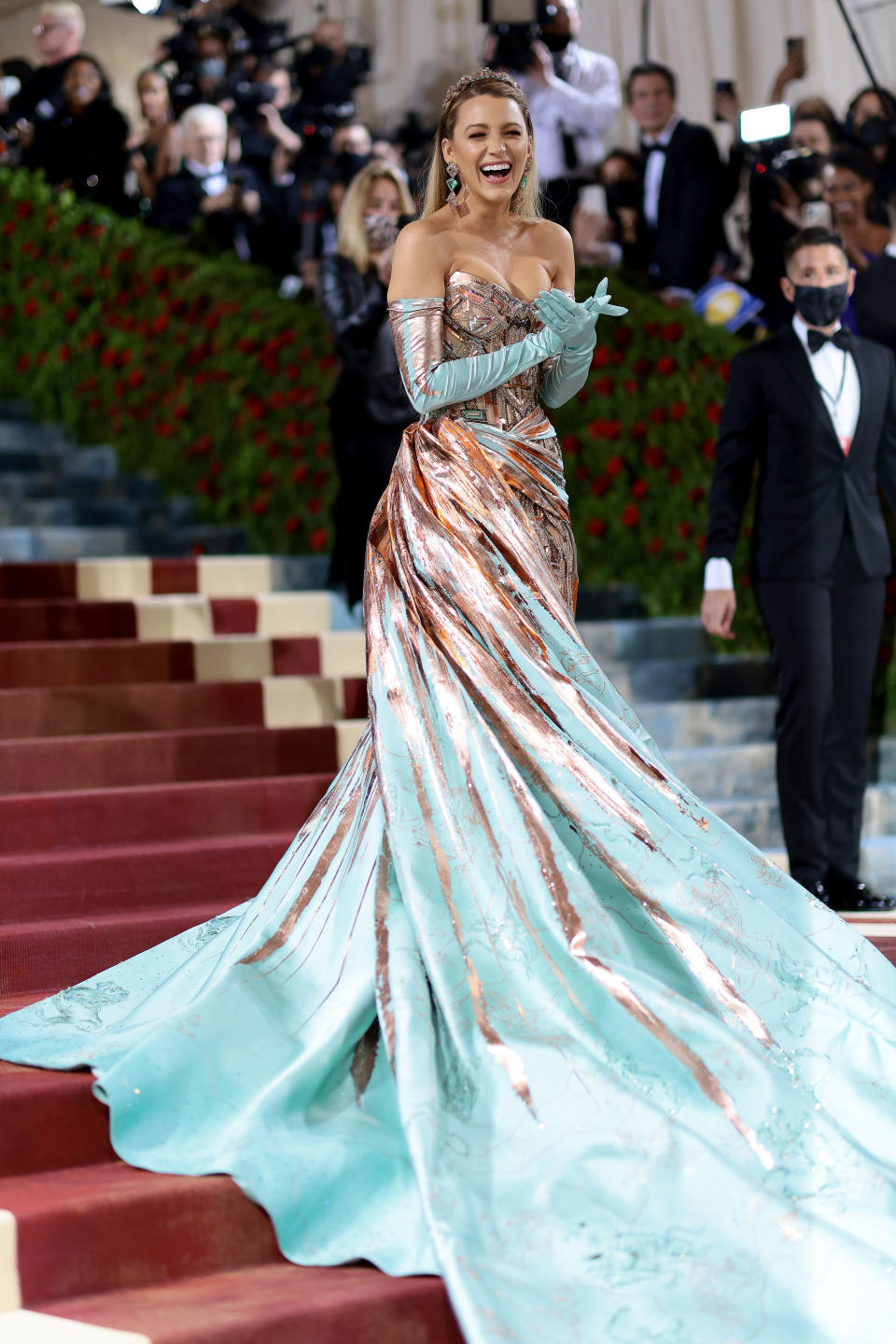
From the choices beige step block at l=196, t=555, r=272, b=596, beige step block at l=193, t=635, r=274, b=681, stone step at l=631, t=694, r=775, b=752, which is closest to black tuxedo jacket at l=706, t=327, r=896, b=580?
stone step at l=631, t=694, r=775, b=752

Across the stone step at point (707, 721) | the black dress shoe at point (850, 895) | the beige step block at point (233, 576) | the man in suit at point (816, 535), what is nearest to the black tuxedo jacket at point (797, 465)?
the man in suit at point (816, 535)

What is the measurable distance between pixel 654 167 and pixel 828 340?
220cm

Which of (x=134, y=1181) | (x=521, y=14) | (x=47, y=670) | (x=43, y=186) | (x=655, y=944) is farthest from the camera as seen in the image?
(x=43, y=186)

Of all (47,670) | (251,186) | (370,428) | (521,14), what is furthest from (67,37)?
(47,670)

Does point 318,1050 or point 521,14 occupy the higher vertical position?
point 521,14

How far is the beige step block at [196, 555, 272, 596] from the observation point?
551 cm

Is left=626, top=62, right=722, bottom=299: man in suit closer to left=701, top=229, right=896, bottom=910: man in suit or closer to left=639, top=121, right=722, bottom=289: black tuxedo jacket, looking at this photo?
left=639, top=121, right=722, bottom=289: black tuxedo jacket

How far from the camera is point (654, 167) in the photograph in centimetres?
594

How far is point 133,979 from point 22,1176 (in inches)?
20.8

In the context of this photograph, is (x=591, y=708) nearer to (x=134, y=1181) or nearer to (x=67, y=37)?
(x=134, y=1181)

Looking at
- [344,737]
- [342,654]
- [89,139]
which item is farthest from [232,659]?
[89,139]

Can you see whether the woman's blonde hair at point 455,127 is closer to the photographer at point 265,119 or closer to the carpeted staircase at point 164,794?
the carpeted staircase at point 164,794

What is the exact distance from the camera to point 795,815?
12.9ft

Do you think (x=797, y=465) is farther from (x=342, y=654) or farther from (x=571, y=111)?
(x=571, y=111)
